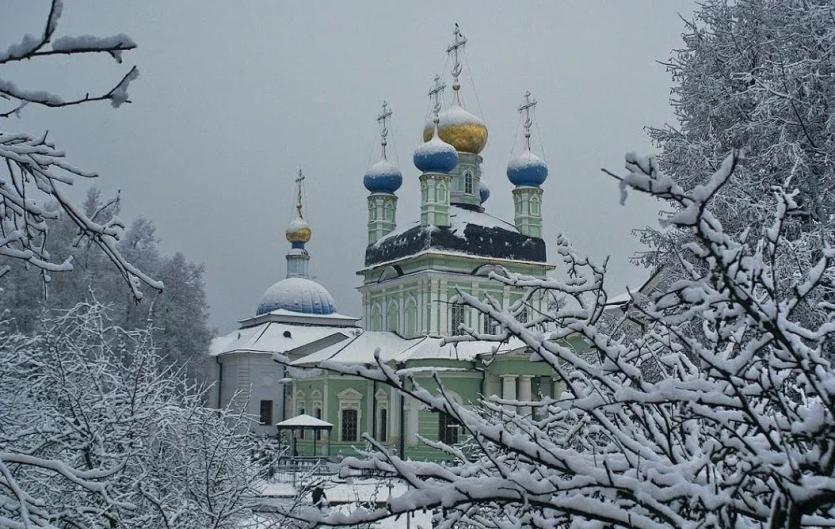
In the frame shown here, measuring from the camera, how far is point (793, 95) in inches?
445

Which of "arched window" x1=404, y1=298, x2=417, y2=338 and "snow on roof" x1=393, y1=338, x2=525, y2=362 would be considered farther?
"arched window" x1=404, y1=298, x2=417, y2=338

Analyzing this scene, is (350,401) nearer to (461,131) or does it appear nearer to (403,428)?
(403,428)

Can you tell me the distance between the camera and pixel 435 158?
33.3 m

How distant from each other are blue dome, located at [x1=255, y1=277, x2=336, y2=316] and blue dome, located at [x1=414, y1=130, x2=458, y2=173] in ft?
47.9

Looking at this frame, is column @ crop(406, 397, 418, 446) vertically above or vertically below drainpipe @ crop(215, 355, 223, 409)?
below

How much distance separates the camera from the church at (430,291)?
29.8 m

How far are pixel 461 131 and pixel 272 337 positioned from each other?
1405cm

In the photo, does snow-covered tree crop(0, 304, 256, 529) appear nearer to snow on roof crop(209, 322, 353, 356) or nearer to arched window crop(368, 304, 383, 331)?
arched window crop(368, 304, 383, 331)

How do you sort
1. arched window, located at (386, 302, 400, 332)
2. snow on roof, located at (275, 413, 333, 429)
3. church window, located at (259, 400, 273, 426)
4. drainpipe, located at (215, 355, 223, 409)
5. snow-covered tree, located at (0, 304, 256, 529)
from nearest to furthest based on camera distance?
snow-covered tree, located at (0, 304, 256, 529) → snow on roof, located at (275, 413, 333, 429) → arched window, located at (386, 302, 400, 332) → church window, located at (259, 400, 273, 426) → drainpipe, located at (215, 355, 223, 409)

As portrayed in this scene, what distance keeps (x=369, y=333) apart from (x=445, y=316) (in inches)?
123

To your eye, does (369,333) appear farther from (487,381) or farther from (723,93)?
(723,93)

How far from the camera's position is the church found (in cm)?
2980

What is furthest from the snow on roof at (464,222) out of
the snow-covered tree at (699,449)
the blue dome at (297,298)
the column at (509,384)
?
the snow-covered tree at (699,449)

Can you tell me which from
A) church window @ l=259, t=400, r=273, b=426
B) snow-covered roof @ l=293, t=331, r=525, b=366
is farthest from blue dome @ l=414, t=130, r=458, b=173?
church window @ l=259, t=400, r=273, b=426
